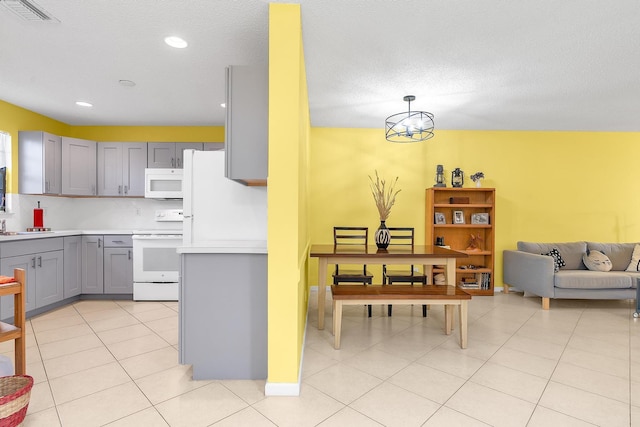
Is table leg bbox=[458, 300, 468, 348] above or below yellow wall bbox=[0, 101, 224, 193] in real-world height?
below

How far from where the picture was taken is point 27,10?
2.05 meters

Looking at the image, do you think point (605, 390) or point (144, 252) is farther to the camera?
point (144, 252)

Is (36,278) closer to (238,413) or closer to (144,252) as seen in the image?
(144,252)

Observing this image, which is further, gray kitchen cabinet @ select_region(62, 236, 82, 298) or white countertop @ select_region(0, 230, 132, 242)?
gray kitchen cabinet @ select_region(62, 236, 82, 298)

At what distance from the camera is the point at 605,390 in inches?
81.4

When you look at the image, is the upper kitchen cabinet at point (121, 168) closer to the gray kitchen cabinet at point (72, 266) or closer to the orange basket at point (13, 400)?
the gray kitchen cabinet at point (72, 266)

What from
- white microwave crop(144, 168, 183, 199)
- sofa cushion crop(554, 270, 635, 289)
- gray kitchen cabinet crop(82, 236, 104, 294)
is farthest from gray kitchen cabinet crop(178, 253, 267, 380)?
sofa cushion crop(554, 270, 635, 289)

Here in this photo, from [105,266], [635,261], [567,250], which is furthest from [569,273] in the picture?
[105,266]

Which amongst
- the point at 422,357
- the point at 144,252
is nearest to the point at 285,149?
the point at 422,357

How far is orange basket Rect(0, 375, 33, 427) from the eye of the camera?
4.91 feet

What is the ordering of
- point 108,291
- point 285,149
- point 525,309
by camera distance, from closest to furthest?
point 285,149 → point 525,309 → point 108,291

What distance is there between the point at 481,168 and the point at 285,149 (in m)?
3.96

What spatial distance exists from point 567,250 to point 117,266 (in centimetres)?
623

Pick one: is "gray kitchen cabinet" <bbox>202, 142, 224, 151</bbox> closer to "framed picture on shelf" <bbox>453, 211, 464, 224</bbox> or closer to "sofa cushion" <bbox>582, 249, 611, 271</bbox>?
"framed picture on shelf" <bbox>453, 211, 464, 224</bbox>
